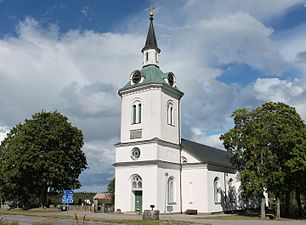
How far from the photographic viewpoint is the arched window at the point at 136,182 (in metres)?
40.8

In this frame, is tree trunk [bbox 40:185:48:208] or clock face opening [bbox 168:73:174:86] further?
tree trunk [bbox 40:185:48:208]

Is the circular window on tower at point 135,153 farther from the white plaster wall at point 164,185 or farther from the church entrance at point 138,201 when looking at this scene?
the church entrance at point 138,201

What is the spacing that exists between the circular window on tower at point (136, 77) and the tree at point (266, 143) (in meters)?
12.6

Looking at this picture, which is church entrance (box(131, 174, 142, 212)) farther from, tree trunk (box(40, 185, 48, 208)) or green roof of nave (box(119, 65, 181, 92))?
tree trunk (box(40, 185, 48, 208))

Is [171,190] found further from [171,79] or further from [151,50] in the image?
[151,50]

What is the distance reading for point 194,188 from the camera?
4275 centimetres

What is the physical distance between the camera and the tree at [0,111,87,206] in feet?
151

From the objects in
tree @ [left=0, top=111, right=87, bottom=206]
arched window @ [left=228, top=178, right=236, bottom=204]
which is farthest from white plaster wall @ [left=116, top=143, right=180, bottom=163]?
arched window @ [left=228, top=178, right=236, bottom=204]

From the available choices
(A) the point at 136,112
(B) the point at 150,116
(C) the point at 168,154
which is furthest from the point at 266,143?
(A) the point at 136,112

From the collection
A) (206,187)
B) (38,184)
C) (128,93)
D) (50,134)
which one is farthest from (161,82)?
(38,184)

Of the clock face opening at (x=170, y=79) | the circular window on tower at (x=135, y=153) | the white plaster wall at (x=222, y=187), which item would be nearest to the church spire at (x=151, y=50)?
the clock face opening at (x=170, y=79)

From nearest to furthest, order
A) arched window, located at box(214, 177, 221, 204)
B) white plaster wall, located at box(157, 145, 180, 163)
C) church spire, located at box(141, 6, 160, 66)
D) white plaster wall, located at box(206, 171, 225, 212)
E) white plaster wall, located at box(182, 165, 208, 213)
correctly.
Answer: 1. white plaster wall, located at box(157, 145, 180, 163)
2. white plaster wall, located at box(182, 165, 208, 213)
3. white plaster wall, located at box(206, 171, 225, 212)
4. arched window, located at box(214, 177, 221, 204)
5. church spire, located at box(141, 6, 160, 66)

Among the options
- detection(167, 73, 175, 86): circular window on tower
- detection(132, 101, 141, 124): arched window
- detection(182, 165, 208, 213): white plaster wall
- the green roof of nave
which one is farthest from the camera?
detection(167, 73, 175, 86): circular window on tower

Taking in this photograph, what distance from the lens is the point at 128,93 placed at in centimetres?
4425
